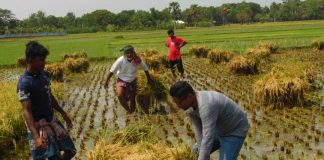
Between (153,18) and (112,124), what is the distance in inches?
4084

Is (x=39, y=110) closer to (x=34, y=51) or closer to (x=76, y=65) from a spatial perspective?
(x=34, y=51)

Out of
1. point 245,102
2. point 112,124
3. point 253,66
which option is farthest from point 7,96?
point 253,66

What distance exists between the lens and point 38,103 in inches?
165

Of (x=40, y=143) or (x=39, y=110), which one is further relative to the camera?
(x=39, y=110)

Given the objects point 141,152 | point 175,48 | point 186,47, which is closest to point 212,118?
point 141,152

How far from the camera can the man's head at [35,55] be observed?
3916mm

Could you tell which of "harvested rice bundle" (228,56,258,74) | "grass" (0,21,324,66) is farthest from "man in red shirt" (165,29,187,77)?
"grass" (0,21,324,66)

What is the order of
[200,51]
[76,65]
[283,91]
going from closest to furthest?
[283,91] < [76,65] < [200,51]

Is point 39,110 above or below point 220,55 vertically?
above

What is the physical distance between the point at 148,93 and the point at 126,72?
1.15m

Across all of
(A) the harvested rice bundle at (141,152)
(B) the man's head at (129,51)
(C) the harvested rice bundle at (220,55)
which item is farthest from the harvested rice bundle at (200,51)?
(A) the harvested rice bundle at (141,152)

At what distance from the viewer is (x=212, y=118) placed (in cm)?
366

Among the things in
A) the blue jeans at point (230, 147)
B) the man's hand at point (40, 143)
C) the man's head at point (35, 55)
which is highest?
the man's head at point (35, 55)

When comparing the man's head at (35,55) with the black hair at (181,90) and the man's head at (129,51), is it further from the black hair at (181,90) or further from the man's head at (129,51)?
the man's head at (129,51)
